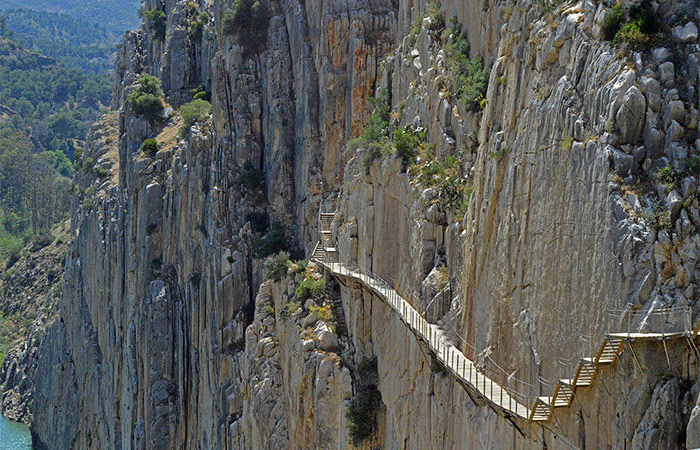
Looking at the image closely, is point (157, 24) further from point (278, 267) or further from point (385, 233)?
point (385, 233)

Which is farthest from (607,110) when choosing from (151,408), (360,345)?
(151,408)

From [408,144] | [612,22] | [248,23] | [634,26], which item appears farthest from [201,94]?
[634,26]

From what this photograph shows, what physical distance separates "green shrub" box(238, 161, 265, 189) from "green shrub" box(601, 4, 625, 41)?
117ft

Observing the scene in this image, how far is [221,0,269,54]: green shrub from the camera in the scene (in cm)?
5781

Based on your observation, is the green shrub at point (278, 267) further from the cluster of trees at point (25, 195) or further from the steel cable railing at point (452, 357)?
the cluster of trees at point (25, 195)

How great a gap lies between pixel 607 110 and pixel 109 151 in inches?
2752

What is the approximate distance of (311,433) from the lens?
40.0m

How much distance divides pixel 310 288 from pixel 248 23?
21.6 meters

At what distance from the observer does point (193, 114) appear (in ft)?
210

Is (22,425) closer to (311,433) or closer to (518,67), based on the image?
(311,433)

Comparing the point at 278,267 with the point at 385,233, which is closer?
the point at 385,233

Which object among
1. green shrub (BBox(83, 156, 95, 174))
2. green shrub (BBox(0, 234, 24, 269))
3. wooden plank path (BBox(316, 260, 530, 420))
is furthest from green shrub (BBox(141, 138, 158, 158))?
green shrub (BBox(0, 234, 24, 269))

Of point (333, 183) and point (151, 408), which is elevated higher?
point (333, 183)

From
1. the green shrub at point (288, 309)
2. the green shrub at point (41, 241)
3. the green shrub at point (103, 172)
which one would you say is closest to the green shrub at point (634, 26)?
the green shrub at point (288, 309)
